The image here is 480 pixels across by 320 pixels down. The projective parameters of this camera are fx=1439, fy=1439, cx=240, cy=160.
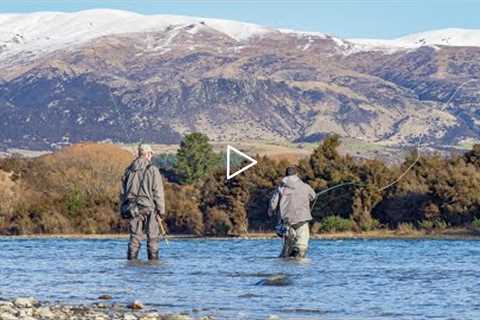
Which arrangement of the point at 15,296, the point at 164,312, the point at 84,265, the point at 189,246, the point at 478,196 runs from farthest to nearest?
the point at 478,196, the point at 189,246, the point at 84,265, the point at 15,296, the point at 164,312

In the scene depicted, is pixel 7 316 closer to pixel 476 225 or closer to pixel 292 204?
pixel 292 204

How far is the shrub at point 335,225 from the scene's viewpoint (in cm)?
4041

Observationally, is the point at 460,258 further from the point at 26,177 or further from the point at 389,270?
the point at 26,177

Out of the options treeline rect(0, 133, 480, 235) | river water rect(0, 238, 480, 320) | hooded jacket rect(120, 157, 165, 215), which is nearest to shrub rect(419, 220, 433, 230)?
treeline rect(0, 133, 480, 235)

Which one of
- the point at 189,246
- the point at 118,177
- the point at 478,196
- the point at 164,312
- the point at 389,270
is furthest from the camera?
the point at 118,177

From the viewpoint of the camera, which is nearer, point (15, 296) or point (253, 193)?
point (15, 296)

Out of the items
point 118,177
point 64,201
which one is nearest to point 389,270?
point 64,201

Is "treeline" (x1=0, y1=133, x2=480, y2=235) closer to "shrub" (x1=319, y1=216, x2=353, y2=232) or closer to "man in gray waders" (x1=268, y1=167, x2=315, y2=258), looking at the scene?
"shrub" (x1=319, y1=216, x2=353, y2=232)

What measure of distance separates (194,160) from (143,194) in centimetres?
3354

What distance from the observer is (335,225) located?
1598 inches

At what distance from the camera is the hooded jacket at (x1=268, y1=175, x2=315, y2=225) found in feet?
76.6

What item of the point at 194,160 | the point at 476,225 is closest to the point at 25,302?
the point at 476,225

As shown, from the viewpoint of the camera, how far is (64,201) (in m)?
44.8

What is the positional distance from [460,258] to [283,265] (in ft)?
13.7
